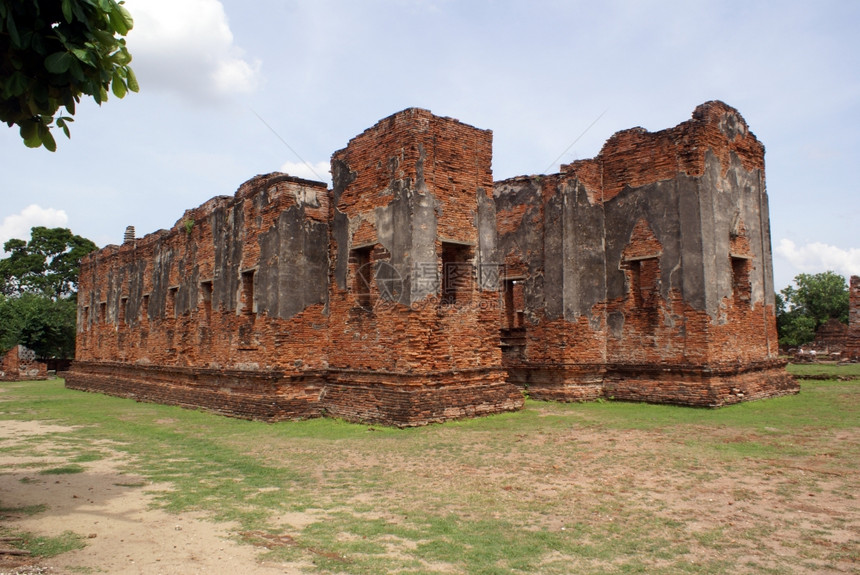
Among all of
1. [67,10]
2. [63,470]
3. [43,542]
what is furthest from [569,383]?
[67,10]

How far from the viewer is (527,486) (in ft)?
20.3

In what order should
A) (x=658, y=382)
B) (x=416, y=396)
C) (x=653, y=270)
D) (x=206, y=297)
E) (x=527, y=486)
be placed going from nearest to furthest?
(x=527, y=486) < (x=416, y=396) < (x=658, y=382) < (x=653, y=270) < (x=206, y=297)

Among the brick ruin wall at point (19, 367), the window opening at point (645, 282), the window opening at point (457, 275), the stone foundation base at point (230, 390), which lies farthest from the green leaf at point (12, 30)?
the brick ruin wall at point (19, 367)

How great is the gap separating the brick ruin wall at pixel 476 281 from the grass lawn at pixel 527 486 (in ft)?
3.03

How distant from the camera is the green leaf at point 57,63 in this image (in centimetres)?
397

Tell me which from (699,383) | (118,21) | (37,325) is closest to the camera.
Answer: (118,21)

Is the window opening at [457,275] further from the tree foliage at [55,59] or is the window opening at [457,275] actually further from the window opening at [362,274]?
the tree foliage at [55,59]

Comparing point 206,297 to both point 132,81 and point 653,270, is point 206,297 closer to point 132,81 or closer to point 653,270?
point 653,270

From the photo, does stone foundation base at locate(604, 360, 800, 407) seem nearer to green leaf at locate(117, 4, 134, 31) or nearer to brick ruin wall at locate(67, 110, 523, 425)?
brick ruin wall at locate(67, 110, 523, 425)

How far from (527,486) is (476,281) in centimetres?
558

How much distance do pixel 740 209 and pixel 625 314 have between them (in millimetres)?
3367

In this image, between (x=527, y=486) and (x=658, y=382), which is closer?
(x=527, y=486)

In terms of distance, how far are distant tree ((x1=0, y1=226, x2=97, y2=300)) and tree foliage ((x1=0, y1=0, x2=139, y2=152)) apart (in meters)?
42.6

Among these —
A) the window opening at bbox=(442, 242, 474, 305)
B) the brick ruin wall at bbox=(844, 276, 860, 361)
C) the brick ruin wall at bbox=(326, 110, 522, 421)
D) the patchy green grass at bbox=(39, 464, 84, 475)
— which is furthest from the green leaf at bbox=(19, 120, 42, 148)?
the brick ruin wall at bbox=(844, 276, 860, 361)
